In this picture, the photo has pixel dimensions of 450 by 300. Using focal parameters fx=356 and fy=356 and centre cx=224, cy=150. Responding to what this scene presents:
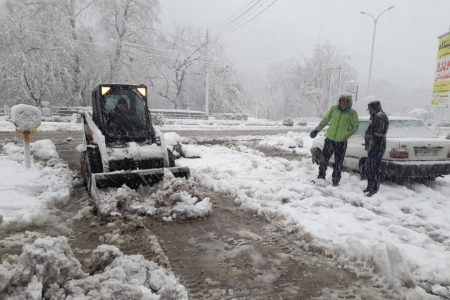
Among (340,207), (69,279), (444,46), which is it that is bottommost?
(340,207)

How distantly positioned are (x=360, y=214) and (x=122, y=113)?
4602 mm

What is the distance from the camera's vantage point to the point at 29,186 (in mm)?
6281

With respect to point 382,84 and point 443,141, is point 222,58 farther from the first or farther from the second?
point 382,84

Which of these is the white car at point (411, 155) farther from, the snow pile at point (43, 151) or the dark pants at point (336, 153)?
the snow pile at point (43, 151)

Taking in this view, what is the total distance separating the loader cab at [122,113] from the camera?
664cm

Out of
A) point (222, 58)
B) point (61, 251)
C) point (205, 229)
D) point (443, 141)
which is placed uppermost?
point (222, 58)

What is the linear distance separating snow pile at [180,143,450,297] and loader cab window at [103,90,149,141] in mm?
1738

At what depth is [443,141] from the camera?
751cm

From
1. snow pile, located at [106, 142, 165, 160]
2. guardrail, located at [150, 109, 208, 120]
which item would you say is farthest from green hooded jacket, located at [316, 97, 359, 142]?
guardrail, located at [150, 109, 208, 120]

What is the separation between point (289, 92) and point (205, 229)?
54989mm

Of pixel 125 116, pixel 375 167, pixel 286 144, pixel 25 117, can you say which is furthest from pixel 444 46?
pixel 25 117

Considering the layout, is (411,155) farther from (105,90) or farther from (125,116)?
(105,90)

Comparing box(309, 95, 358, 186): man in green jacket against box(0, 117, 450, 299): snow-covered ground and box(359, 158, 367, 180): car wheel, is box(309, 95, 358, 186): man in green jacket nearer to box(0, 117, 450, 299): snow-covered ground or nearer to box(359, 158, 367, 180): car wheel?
box(0, 117, 450, 299): snow-covered ground

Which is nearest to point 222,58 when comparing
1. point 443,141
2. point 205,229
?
point 443,141
